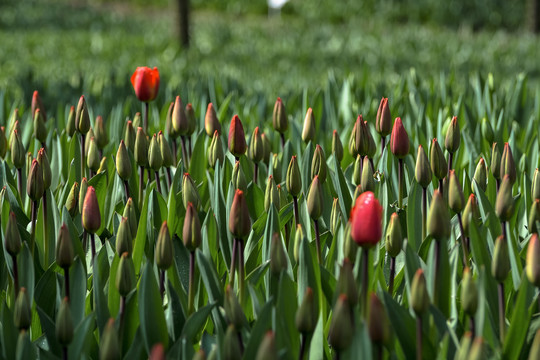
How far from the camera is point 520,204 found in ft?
6.19

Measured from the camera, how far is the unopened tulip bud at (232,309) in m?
1.21

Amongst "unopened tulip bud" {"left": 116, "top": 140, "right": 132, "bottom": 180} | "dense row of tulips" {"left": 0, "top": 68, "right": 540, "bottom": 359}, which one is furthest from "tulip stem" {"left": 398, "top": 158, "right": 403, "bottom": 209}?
"unopened tulip bud" {"left": 116, "top": 140, "right": 132, "bottom": 180}

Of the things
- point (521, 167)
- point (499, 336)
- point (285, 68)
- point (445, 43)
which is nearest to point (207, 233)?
point (499, 336)

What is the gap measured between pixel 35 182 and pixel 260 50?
8.11 metres

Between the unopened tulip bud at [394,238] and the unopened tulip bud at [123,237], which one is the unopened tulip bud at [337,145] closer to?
the unopened tulip bud at [394,238]

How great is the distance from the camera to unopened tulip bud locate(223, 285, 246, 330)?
1.21m

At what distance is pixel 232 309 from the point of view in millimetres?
1220

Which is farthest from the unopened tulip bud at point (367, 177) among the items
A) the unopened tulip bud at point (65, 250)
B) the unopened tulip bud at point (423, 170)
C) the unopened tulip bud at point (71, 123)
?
the unopened tulip bud at point (71, 123)

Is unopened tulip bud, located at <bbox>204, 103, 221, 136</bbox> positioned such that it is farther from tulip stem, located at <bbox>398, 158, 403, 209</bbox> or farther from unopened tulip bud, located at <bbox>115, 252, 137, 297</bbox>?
unopened tulip bud, located at <bbox>115, 252, 137, 297</bbox>

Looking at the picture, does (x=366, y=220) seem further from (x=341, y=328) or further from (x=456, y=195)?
(x=456, y=195)

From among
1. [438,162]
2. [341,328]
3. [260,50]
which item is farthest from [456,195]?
[260,50]

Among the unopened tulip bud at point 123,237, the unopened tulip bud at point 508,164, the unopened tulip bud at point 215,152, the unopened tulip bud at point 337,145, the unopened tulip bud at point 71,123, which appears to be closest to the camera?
the unopened tulip bud at point 123,237

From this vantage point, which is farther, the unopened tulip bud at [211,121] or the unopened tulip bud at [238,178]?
the unopened tulip bud at [211,121]

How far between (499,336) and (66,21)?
47.0 feet
